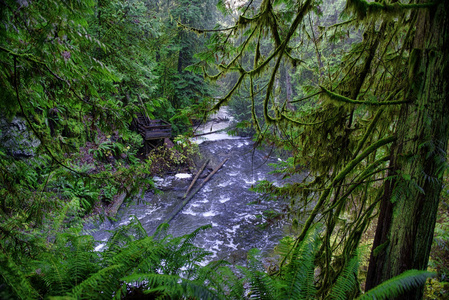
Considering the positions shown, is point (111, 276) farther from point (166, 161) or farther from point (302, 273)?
point (166, 161)

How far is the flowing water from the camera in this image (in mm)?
9898

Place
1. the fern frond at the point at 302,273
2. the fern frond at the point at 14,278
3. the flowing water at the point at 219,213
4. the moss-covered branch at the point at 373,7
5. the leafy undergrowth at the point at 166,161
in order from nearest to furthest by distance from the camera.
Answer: the fern frond at the point at 14,278
the fern frond at the point at 302,273
the moss-covered branch at the point at 373,7
the flowing water at the point at 219,213
the leafy undergrowth at the point at 166,161

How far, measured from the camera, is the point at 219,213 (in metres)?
12.2

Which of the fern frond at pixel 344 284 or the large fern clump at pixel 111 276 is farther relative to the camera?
the fern frond at pixel 344 284

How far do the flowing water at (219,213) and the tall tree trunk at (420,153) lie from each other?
212 inches

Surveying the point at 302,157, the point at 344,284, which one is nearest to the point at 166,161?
the point at 302,157

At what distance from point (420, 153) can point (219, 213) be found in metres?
10.9

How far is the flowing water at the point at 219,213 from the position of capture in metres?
9.90

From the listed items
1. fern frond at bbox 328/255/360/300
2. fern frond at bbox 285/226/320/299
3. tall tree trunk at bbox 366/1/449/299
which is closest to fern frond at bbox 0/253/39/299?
fern frond at bbox 285/226/320/299

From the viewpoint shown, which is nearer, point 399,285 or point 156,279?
point 399,285

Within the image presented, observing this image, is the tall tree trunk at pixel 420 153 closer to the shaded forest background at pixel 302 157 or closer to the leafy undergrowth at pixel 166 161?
the shaded forest background at pixel 302 157

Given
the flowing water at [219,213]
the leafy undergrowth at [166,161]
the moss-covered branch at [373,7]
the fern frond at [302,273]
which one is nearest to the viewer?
the fern frond at [302,273]

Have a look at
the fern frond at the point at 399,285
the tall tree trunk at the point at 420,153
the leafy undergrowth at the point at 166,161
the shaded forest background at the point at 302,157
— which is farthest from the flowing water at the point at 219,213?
the fern frond at the point at 399,285

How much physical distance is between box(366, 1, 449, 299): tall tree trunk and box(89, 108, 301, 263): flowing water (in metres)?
5.40
